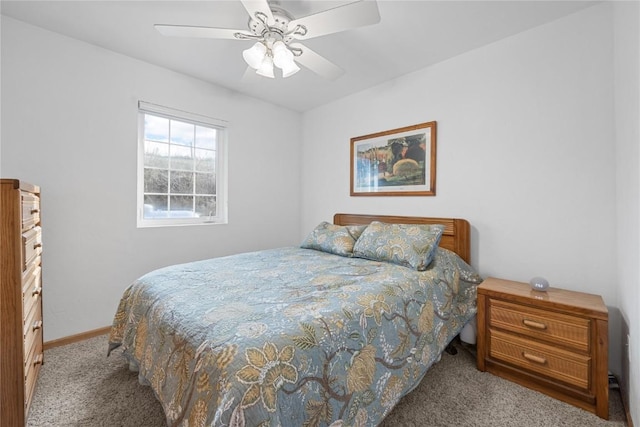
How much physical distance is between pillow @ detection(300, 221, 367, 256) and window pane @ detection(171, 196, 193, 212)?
1340mm

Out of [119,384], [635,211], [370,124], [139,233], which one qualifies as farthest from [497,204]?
[139,233]

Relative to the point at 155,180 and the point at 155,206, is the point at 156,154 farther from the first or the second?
the point at 155,206

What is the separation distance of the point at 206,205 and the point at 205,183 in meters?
0.25

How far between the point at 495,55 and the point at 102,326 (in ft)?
13.3

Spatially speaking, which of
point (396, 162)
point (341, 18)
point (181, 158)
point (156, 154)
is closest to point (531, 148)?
point (396, 162)

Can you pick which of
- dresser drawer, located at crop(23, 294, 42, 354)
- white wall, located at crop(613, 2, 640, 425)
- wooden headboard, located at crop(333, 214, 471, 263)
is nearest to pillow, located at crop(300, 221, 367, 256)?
wooden headboard, located at crop(333, 214, 471, 263)

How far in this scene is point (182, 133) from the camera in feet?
9.71

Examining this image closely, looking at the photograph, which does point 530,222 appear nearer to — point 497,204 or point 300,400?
point 497,204

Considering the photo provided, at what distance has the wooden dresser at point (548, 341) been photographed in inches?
59.0

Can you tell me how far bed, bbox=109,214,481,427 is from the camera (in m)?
0.90

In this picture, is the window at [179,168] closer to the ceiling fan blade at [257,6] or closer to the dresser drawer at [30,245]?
the dresser drawer at [30,245]

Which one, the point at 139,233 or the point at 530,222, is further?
the point at 139,233

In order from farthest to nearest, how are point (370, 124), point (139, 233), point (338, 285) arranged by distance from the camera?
point (370, 124) → point (139, 233) → point (338, 285)

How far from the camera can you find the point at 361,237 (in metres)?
2.44
